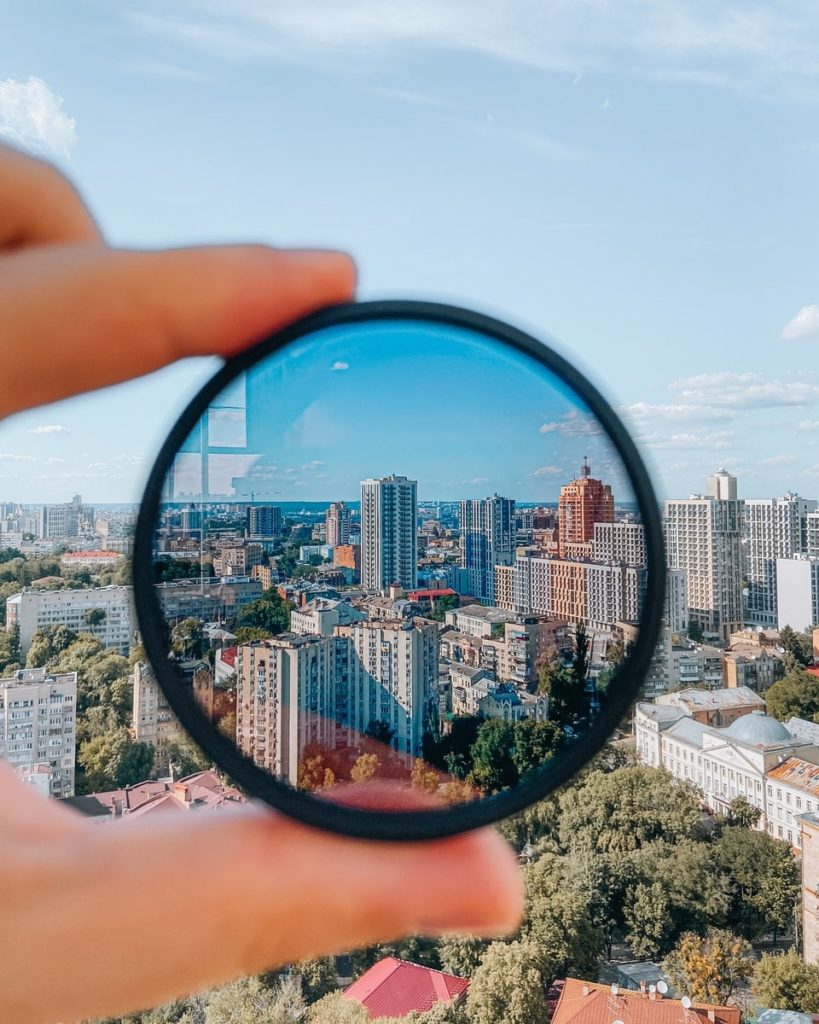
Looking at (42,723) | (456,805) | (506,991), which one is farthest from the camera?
(42,723)

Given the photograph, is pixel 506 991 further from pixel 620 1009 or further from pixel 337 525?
pixel 337 525

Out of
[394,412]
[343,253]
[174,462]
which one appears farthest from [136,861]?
A: [343,253]

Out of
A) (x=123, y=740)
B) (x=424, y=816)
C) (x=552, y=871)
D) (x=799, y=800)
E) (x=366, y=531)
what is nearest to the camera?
Answer: (x=424, y=816)

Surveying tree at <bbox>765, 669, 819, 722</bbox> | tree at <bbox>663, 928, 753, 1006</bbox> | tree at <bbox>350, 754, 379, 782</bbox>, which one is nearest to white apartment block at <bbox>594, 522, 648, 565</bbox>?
tree at <bbox>350, 754, 379, 782</bbox>

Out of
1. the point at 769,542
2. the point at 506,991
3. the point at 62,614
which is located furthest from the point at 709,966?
the point at 769,542

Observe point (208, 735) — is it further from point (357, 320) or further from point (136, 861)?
point (357, 320)

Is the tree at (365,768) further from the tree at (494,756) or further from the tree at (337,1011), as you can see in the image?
the tree at (337,1011)

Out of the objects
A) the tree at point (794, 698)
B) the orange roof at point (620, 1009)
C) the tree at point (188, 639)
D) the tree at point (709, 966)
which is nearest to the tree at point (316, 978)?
the orange roof at point (620, 1009)
